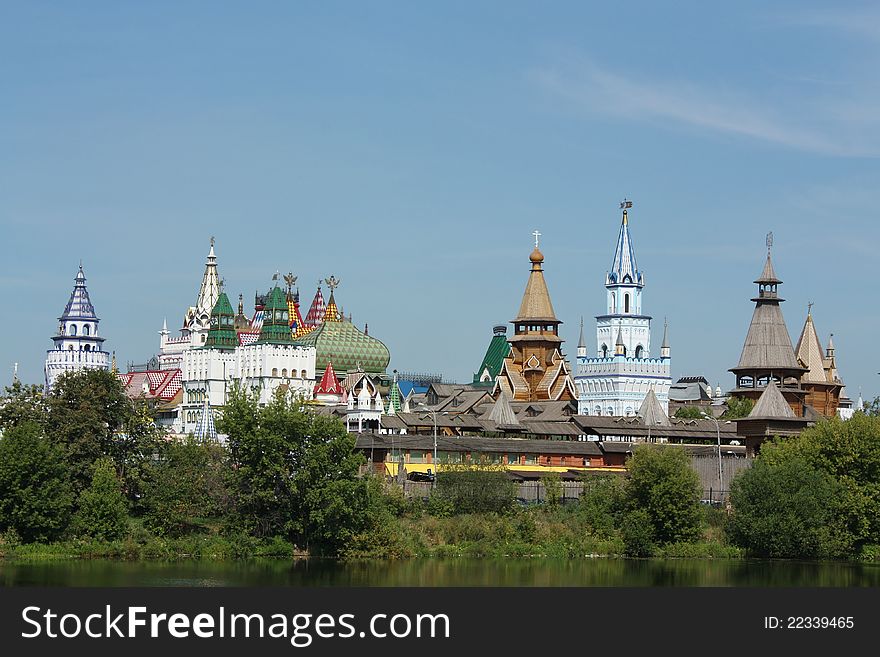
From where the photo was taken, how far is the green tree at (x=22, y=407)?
6750cm

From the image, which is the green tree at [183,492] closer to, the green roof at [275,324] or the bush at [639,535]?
the bush at [639,535]

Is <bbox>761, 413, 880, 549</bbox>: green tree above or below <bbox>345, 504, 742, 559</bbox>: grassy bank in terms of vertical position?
above

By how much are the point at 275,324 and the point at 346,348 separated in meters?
12.2

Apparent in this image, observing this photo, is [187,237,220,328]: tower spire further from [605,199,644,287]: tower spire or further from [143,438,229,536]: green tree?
[143,438,229,536]: green tree

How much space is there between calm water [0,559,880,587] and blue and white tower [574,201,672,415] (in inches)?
1916

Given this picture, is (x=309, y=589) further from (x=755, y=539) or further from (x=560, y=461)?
(x=560, y=461)

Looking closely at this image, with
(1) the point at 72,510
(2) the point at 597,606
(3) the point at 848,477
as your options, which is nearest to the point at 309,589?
(2) the point at 597,606

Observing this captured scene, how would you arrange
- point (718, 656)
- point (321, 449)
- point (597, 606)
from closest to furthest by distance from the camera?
point (718, 656), point (597, 606), point (321, 449)

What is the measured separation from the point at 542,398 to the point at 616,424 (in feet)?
78.7

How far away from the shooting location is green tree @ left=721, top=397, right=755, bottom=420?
100500 mm

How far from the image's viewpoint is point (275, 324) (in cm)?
11412

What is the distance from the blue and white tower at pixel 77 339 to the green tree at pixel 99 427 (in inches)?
2783

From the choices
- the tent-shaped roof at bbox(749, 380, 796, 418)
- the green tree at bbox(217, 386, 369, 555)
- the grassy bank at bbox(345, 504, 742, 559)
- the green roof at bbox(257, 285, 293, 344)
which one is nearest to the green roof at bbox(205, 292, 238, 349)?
the green roof at bbox(257, 285, 293, 344)

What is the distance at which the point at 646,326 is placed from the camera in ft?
383
